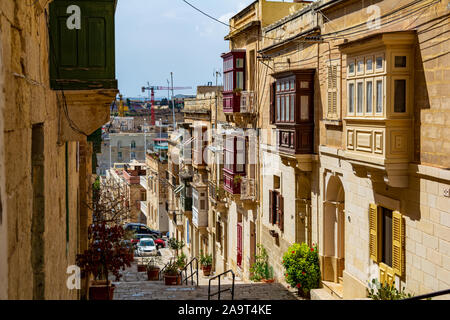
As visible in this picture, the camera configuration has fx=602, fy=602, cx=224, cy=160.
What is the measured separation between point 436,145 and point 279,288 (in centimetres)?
879

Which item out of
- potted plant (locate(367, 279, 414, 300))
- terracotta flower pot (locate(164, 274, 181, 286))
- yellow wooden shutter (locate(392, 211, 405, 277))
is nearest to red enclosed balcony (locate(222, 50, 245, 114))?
terracotta flower pot (locate(164, 274, 181, 286))

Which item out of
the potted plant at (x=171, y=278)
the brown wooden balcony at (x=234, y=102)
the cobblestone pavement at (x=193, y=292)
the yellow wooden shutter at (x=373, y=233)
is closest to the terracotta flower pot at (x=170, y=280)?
the potted plant at (x=171, y=278)

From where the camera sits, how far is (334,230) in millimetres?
16938

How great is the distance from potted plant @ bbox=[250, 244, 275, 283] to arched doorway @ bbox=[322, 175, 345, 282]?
12.2 ft

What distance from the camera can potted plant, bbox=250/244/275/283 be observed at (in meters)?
20.8

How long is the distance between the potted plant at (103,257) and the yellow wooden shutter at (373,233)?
17.6 feet

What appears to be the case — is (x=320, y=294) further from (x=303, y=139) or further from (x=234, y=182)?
(x=234, y=182)

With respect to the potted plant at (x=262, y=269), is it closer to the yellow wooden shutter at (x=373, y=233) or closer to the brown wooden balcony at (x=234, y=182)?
the brown wooden balcony at (x=234, y=182)

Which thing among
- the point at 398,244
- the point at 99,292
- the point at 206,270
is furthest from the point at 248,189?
→ the point at 398,244

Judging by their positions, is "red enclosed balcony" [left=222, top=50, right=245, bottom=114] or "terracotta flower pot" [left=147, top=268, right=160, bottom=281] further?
"red enclosed balcony" [left=222, top=50, right=245, bottom=114]

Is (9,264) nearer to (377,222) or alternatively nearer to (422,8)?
(422,8)

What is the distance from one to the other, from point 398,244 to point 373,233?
114cm

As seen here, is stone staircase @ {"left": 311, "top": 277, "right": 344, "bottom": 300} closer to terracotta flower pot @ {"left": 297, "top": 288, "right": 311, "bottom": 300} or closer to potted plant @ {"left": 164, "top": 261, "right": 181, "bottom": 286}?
terracotta flower pot @ {"left": 297, "top": 288, "right": 311, "bottom": 300}
